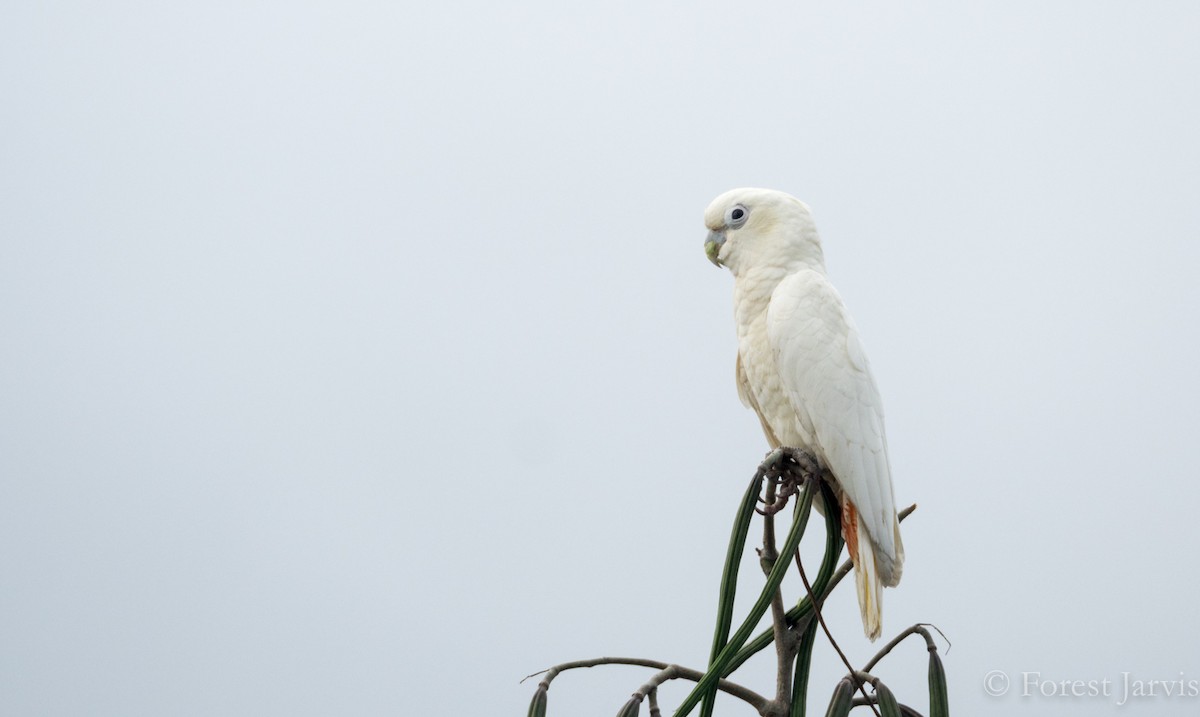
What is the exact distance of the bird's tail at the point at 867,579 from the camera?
1.55 metres

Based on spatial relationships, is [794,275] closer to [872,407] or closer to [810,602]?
[872,407]

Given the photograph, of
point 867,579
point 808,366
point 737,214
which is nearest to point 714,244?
point 737,214

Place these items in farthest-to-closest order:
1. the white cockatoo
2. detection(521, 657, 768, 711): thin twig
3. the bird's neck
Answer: the bird's neck
the white cockatoo
detection(521, 657, 768, 711): thin twig

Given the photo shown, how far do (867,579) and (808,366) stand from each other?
14.8 inches

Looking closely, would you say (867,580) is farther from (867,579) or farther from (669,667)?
(669,667)

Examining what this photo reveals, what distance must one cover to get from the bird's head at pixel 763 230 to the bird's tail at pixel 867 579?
48cm

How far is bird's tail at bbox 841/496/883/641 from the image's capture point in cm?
155

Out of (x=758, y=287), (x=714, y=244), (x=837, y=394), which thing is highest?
(x=714, y=244)

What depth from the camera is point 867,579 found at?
158 cm

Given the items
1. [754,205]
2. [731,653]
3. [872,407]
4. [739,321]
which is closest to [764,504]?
[731,653]

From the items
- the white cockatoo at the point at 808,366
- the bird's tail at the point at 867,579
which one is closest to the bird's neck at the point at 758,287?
the white cockatoo at the point at 808,366

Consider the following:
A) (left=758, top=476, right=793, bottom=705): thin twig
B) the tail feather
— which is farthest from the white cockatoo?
(left=758, top=476, right=793, bottom=705): thin twig

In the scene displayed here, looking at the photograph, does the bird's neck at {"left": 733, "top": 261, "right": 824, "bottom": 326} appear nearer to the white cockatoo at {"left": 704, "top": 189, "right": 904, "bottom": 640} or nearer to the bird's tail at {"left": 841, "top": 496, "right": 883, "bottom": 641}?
the white cockatoo at {"left": 704, "top": 189, "right": 904, "bottom": 640}

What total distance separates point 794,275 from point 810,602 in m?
0.65
